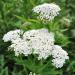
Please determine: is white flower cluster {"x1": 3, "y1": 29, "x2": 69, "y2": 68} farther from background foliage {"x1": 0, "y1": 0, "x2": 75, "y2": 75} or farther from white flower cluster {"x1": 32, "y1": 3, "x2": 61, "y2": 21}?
background foliage {"x1": 0, "y1": 0, "x2": 75, "y2": 75}

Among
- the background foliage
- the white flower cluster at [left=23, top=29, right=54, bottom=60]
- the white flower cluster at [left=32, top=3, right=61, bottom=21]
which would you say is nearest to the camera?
the white flower cluster at [left=23, top=29, right=54, bottom=60]

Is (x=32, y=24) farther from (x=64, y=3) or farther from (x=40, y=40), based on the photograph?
(x=64, y=3)

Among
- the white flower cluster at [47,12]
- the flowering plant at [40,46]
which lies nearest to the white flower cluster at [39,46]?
the flowering plant at [40,46]

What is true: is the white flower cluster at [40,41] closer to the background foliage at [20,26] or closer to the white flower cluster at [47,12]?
the white flower cluster at [47,12]

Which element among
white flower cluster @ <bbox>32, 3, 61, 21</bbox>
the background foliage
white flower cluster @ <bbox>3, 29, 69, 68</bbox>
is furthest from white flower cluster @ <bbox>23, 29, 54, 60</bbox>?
the background foliage

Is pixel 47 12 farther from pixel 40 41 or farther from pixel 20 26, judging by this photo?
pixel 20 26

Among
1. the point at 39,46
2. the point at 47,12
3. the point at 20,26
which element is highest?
the point at 20,26

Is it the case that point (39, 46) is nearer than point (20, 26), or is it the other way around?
point (39, 46)

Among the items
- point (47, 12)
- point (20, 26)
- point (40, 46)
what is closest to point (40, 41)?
point (40, 46)

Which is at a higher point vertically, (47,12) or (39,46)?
(47,12)
